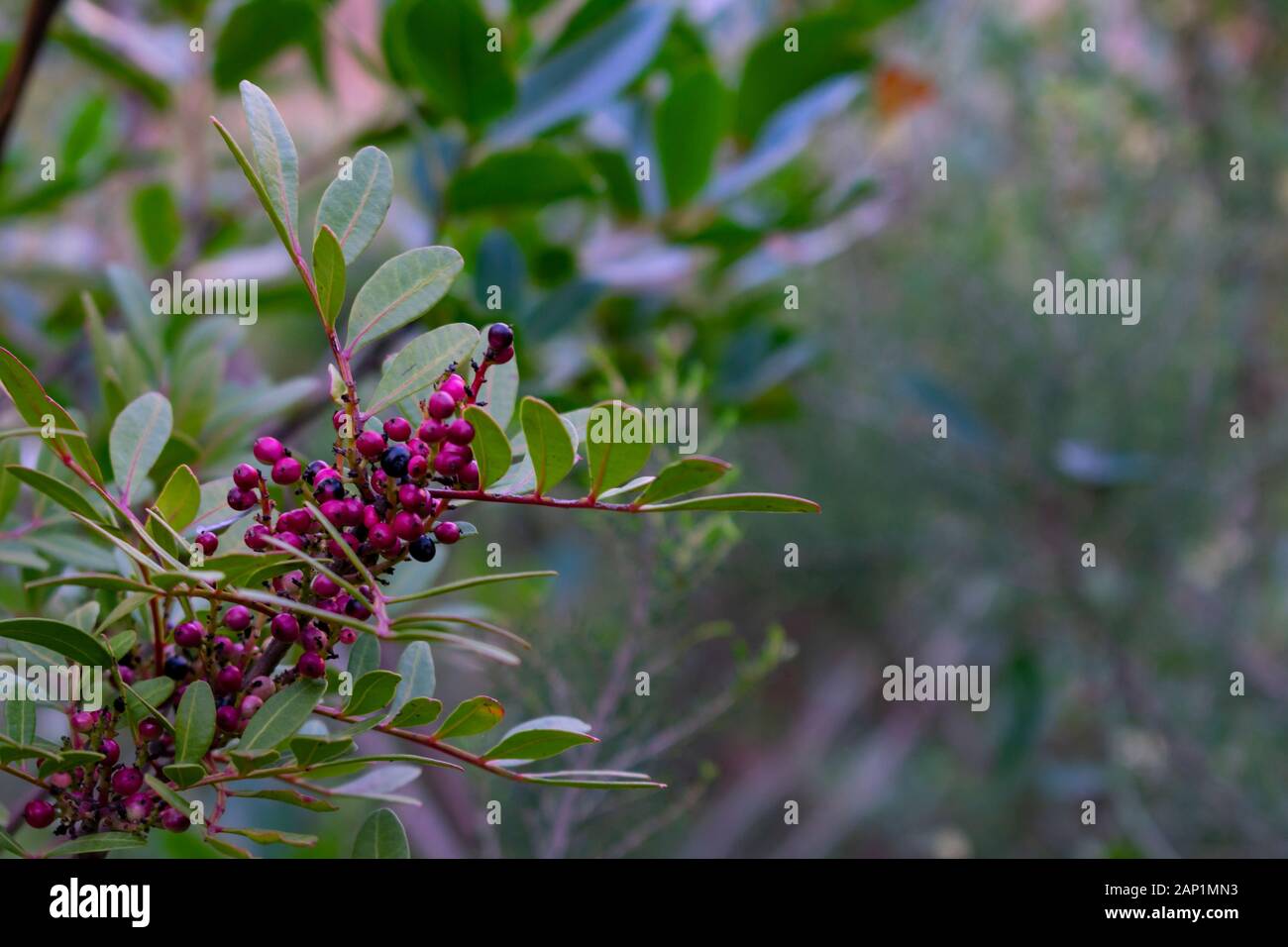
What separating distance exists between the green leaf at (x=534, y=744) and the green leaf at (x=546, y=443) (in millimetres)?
92

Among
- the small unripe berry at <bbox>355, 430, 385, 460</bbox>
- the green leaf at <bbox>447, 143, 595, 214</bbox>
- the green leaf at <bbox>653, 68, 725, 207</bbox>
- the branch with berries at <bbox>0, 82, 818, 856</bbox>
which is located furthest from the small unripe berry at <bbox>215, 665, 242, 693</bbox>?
the green leaf at <bbox>653, 68, 725, 207</bbox>

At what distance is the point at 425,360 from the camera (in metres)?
0.41

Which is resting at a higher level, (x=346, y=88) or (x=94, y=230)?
(x=346, y=88)

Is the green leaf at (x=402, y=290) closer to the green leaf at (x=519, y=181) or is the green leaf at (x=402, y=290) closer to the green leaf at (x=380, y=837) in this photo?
the green leaf at (x=380, y=837)

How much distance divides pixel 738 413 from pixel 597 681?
0.88ft

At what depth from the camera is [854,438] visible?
1678mm

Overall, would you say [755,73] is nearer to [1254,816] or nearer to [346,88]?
[1254,816]

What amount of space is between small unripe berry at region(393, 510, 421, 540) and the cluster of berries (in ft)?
0.42

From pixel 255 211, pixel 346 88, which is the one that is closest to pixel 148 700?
pixel 255 211

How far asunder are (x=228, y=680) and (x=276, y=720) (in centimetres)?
3

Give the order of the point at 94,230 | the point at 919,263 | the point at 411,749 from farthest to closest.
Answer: the point at 919,263
the point at 94,230
the point at 411,749

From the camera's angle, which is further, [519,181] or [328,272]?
[519,181]

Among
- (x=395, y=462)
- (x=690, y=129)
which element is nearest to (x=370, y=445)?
(x=395, y=462)

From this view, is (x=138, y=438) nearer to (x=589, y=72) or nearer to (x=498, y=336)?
(x=498, y=336)
